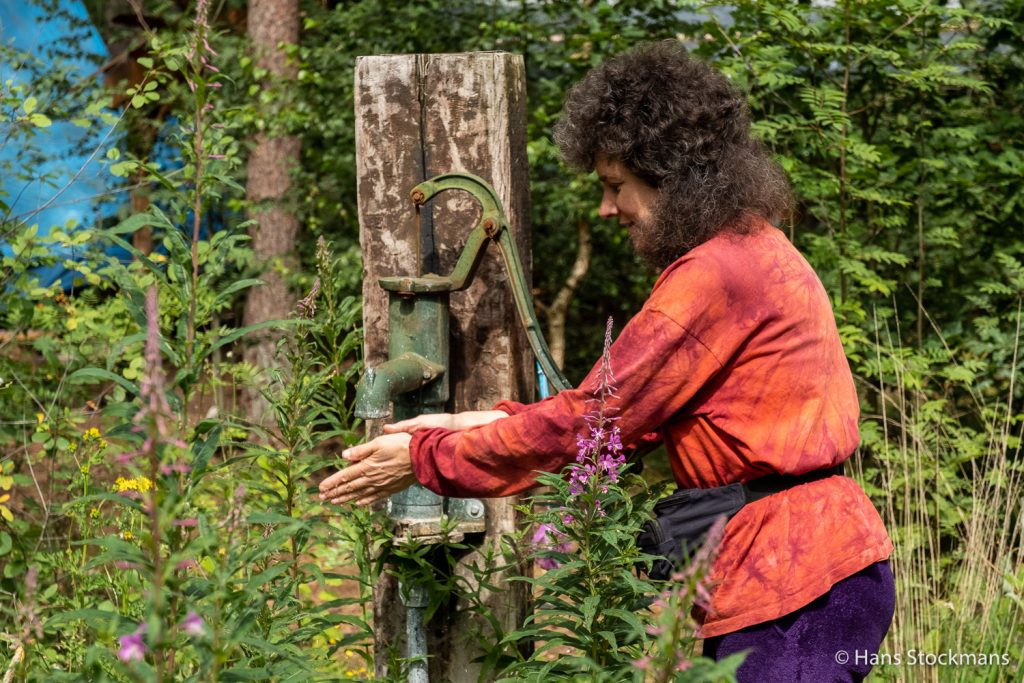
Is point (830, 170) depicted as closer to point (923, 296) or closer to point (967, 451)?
point (923, 296)

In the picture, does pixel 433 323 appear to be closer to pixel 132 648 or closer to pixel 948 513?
pixel 132 648

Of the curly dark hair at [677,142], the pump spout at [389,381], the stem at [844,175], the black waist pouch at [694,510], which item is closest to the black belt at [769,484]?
the black waist pouch at [694,510]

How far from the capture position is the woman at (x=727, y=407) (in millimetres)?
2162

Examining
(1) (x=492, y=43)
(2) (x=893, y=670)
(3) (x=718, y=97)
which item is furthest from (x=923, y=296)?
(3) (x=718, y=97)

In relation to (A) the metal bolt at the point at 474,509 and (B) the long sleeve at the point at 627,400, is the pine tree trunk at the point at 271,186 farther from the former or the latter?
(B) the long sleeve at the point at 627,400

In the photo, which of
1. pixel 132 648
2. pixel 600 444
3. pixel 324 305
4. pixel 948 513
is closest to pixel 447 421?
pixel 324 305

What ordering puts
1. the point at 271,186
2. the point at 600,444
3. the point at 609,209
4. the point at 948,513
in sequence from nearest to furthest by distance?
1. the point at 600,444
2. the point at 609,209
3. the point at 948,513
4. the point at 271,186

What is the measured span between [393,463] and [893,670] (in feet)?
6.24

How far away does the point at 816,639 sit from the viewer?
7.25ft

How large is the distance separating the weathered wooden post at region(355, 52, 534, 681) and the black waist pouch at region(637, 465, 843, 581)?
0.52m

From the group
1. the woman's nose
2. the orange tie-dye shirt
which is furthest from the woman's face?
the orange tie-dye shirt

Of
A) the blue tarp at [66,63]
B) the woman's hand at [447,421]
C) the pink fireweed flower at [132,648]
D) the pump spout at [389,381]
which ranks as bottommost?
the pink fireweed flower at [132,648]

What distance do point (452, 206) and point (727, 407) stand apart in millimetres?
864

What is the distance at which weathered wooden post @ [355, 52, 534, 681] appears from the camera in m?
2.64
